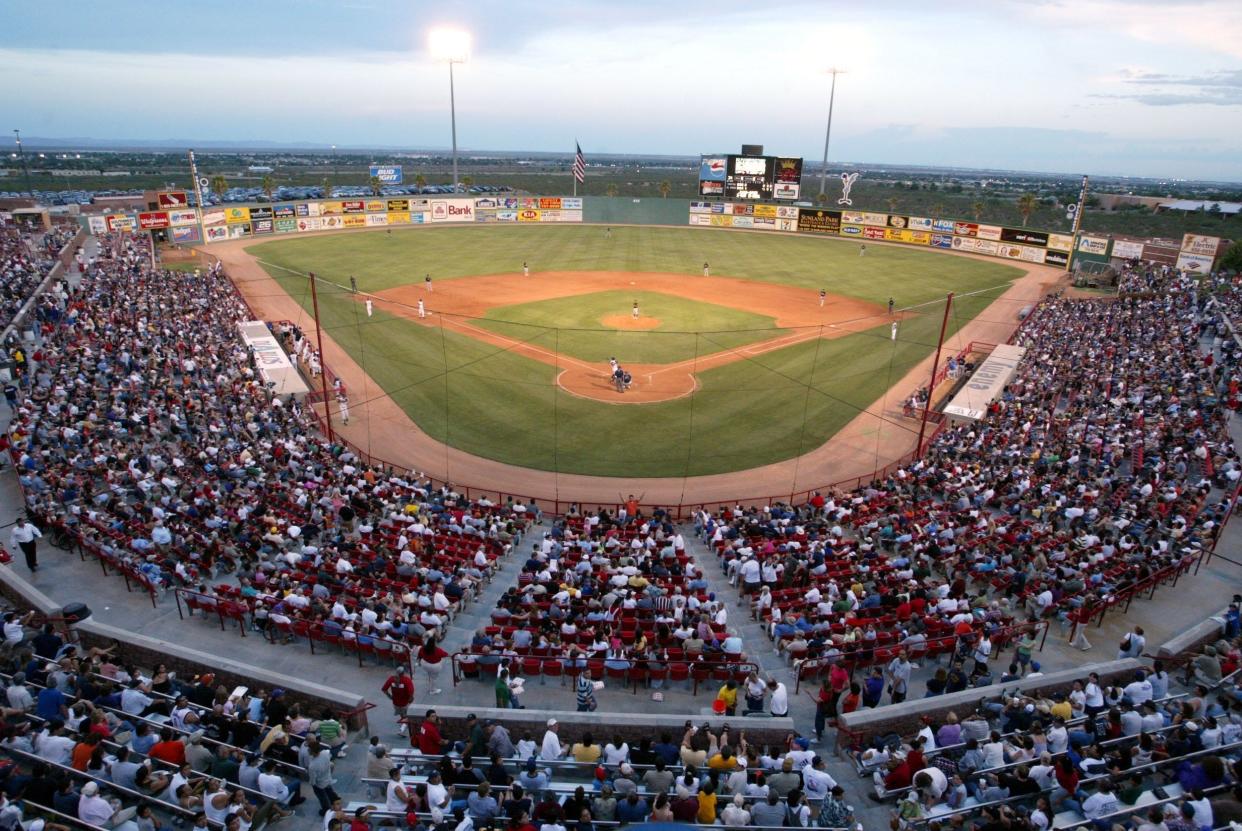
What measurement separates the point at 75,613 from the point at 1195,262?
68699 millimetres

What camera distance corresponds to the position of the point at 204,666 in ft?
38.8

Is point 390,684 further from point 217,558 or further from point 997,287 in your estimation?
point 997,287

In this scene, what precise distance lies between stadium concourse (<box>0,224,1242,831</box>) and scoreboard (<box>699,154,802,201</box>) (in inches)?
2484

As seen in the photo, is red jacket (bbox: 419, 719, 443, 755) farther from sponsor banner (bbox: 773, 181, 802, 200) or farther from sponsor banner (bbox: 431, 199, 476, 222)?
sponsor banner (bbox: 431, 199, 476, 222)

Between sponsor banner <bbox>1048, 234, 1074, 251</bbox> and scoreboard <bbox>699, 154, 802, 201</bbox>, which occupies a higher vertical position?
scoreboard <bbox>699, 154, 802, 201</bbox>

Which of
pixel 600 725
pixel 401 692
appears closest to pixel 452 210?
pixel 401 692

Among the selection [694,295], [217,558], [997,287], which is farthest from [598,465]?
[997,287]

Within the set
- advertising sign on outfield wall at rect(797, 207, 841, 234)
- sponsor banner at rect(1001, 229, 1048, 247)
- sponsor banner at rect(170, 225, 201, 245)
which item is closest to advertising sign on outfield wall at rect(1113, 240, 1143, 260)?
sponsor banner at rect(1001, 229, 1048, 247)

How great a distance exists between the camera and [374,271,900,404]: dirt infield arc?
3372cm

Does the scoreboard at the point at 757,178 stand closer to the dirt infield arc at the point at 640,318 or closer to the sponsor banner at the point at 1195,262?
the dirt infield arc at the point at 640,318

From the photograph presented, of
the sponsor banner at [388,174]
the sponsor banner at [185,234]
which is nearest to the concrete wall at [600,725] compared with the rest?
the sponsor banner at [185,234]

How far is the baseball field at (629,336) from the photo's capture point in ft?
92.3

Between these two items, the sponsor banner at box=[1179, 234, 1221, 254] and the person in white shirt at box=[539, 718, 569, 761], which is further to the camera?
the sponsor banner at box=[1179, 234, 1221, 254]

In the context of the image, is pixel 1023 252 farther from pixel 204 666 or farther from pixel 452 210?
pixel 204 666
